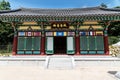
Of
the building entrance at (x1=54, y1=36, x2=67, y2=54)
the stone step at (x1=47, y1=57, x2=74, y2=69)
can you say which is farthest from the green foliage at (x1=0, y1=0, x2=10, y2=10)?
the stone step at (x1=47, y1=57, x2=74, y2=69)

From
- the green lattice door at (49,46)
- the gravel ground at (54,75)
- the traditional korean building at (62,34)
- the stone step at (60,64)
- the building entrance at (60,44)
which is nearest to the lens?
the gravel ground at (54,75)

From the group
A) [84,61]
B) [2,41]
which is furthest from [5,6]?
[84,61]

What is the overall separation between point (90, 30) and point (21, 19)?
6394 millimetres

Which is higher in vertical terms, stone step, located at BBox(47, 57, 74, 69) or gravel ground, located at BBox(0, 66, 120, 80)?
stone step, located at BBox(47, 57, 74, 69)

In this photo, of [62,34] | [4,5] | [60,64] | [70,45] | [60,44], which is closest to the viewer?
[60,64]

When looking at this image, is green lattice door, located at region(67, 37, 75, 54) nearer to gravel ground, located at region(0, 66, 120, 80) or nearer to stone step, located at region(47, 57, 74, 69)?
stone step, located at region(47, 57, 74, 69)

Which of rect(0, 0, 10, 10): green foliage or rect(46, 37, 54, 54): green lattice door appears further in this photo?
rect(0, 0, 10, 10): green foliage

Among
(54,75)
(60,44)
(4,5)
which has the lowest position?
(54,75)

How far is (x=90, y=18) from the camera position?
45.3 feet

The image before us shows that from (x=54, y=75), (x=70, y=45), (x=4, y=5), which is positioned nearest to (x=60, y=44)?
(x=70, y=45)

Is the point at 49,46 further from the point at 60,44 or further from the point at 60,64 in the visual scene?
the point at 60,44

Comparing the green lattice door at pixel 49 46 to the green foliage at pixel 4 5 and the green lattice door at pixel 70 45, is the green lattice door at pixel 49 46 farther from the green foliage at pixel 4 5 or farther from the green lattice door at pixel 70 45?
the green foliage at pixel 4 5

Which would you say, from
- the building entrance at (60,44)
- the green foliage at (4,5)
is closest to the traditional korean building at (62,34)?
the building entrance at (60,44)

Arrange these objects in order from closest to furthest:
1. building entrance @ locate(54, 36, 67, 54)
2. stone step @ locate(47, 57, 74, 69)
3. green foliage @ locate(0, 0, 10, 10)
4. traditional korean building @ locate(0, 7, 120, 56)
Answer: stone step @ locate(47, 57, 74, 69), traditional korean building @ locate(0, 7, 120, 56), building entrance @ locate(54, 36, 67, 54), green foliage @ locate(0, 0, 10, 10)
